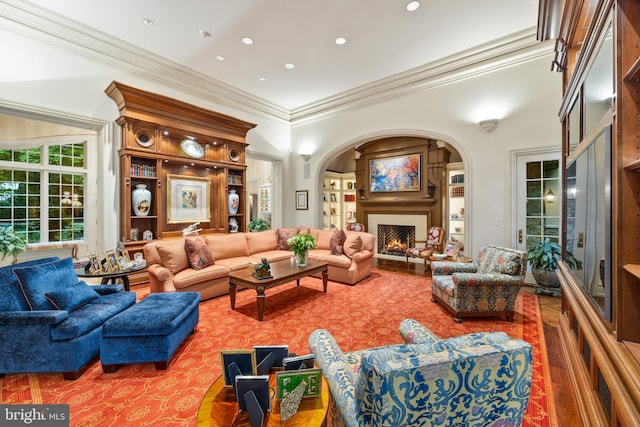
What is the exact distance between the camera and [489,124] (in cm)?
444

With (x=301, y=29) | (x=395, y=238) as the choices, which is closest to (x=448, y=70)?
(x=301, y=29)

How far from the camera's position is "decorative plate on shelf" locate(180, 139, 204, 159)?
5.04 metres

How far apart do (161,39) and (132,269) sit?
11.1 ft

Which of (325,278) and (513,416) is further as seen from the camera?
(325,278)

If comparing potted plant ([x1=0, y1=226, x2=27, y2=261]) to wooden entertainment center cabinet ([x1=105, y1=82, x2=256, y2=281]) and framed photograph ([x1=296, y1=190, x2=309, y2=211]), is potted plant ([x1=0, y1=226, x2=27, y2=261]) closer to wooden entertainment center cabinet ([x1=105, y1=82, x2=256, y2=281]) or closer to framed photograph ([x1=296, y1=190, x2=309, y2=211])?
wooden entertainment center cabinet ([x1=105, y1=82, x2=256, y2=281])

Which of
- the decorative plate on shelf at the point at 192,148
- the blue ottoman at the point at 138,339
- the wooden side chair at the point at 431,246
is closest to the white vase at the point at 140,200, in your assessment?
the decorative plate on shelf at the point at 192,148

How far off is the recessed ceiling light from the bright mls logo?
4967 millimetres

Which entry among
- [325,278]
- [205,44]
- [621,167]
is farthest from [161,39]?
[621,167]

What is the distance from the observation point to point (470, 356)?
0.85 metres

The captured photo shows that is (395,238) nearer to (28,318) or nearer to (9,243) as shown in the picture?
(28,318)

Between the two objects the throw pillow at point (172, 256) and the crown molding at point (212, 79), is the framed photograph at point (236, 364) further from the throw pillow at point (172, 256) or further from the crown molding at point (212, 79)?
the crown molding at point (212, 79)

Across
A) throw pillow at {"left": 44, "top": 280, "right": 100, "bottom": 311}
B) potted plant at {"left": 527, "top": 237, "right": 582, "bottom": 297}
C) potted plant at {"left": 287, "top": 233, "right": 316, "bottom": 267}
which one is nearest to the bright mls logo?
throw pillow at {"left": 44, "top": 280, "right": 100, "bottom": 311}

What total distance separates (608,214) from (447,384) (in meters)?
1.23

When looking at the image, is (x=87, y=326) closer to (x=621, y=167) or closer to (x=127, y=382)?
(x=127, y=382)
